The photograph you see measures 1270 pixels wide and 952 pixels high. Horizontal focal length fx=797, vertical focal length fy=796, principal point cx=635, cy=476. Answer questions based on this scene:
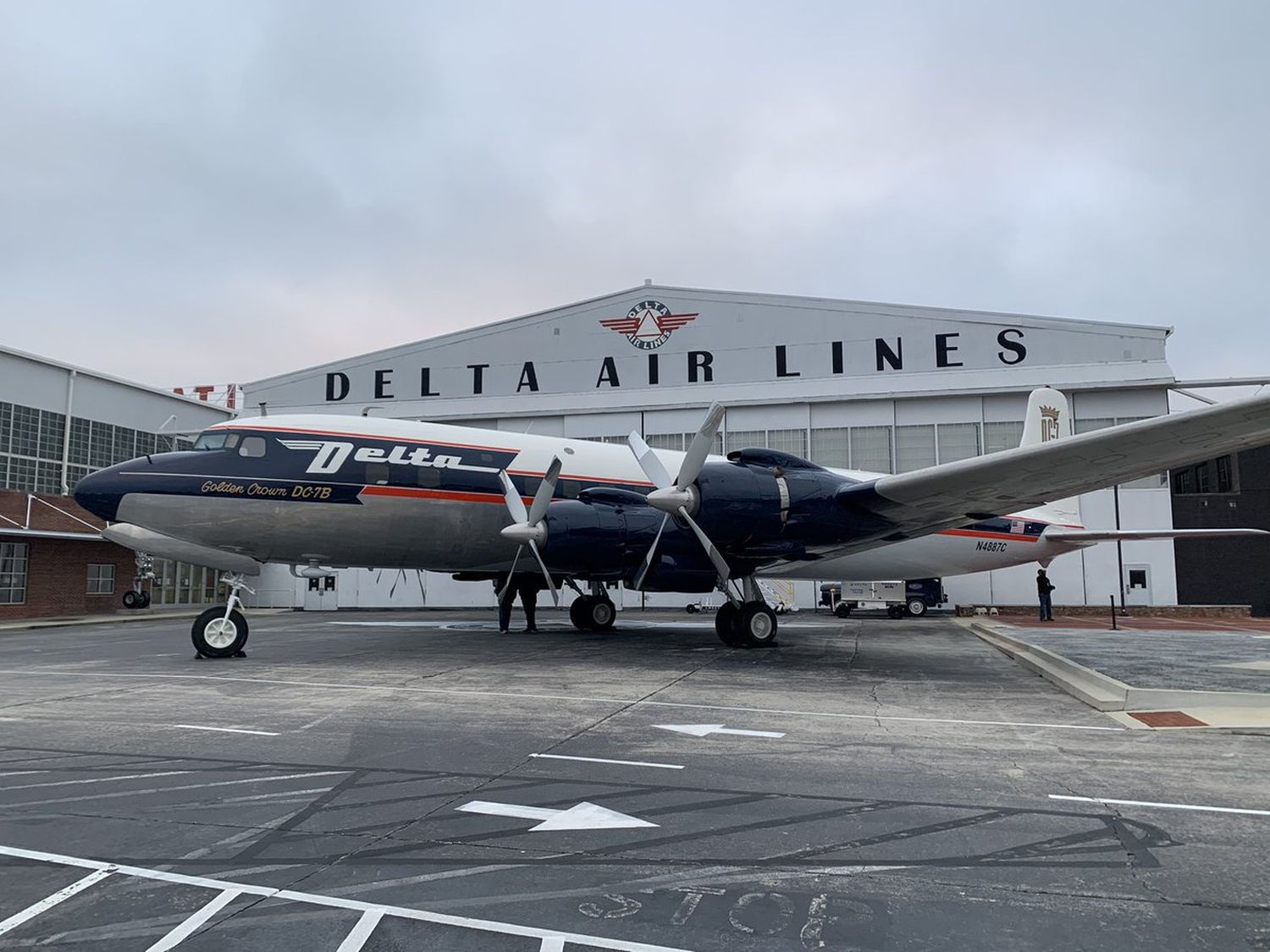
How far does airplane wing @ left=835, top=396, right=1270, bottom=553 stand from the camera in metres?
10.7

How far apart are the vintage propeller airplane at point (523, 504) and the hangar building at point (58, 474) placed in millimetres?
19453

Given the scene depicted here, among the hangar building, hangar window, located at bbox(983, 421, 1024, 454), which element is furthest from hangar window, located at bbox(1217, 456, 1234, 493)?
the hangar building

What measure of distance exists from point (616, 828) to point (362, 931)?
184 cm

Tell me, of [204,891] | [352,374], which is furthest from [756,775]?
[352,374]

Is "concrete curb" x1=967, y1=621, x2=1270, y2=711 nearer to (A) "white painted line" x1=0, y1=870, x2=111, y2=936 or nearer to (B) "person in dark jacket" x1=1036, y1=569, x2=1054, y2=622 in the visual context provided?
(A) "white painted line" x1=0, y1=870, x2=111, y2=936

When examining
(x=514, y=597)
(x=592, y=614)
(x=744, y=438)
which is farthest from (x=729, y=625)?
(x=744, y=438)

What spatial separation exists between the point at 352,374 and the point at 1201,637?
36.7 metres

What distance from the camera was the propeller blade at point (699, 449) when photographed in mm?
13914

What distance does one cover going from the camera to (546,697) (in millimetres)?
10414

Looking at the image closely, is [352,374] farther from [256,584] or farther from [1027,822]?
[1027,822]

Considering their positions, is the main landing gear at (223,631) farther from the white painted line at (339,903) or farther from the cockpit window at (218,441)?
the white painted line at (339,903)

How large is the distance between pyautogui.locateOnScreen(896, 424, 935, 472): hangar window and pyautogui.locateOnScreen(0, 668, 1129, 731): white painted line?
25.1m

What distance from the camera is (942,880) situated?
4.11 meters

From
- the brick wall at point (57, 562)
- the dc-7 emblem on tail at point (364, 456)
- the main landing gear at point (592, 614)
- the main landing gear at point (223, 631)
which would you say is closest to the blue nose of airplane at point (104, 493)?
the main landing gear at point (223, 631)
